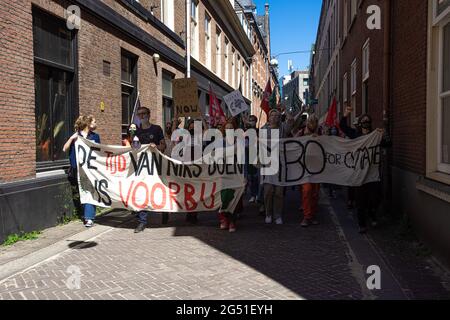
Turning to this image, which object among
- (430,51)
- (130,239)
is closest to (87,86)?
(130,239)

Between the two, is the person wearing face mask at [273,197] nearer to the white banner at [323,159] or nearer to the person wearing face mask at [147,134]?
the white banner at [323,159]

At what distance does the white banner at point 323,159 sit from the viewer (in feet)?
25.0

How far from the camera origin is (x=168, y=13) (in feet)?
54.0

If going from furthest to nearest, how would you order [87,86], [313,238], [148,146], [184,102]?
[184,102]
[87,86]
[148,146]
[313,238]

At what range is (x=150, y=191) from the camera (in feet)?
24.5

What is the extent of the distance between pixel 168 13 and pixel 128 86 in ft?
17.6

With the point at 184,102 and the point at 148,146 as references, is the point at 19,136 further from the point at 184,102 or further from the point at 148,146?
the point at 184,102

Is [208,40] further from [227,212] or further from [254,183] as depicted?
[227,212]

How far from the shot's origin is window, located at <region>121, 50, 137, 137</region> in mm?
12188

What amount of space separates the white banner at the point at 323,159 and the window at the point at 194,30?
12883mm

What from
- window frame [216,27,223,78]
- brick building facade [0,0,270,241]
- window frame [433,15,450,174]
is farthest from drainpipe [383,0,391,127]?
window frame [216,27,223,78]

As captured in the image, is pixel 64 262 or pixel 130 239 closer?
pixel 64 262
